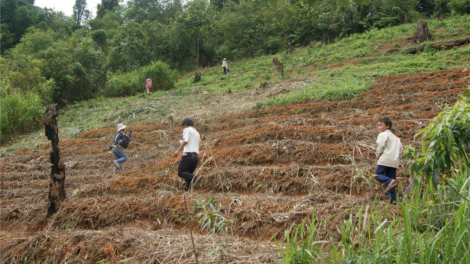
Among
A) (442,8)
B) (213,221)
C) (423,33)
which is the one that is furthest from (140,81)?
(442,8)

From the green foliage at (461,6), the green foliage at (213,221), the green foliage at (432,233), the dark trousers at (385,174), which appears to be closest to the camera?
the green foliage at (432,233)

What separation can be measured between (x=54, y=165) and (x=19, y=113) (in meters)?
10.9

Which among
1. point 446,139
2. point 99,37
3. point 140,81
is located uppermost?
point 99,37

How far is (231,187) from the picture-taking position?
5.52m

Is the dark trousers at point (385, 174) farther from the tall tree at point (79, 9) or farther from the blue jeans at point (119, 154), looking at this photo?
the tall tree at point (79, 9)

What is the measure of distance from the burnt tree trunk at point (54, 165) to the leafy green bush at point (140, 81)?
1574 centimetres

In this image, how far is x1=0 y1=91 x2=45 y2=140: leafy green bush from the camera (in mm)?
12977

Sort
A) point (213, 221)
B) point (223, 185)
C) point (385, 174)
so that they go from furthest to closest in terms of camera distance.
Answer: point (223, 185) < point (385, 174) < point (213, 221)

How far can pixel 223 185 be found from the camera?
18.5 ft

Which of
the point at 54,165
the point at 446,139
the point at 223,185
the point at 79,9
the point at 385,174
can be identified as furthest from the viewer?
the point at 79,9

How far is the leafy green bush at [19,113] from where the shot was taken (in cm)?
1298

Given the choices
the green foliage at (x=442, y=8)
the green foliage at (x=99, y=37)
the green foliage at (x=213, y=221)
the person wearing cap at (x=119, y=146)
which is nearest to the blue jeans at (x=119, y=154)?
the person wearing cap at (x=119, y=146)

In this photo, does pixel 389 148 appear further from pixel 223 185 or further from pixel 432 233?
pixel 223 185

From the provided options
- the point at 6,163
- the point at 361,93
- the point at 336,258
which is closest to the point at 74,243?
the point at 336,258
